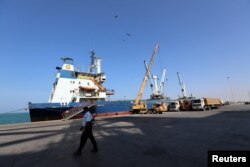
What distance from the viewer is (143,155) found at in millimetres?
5727

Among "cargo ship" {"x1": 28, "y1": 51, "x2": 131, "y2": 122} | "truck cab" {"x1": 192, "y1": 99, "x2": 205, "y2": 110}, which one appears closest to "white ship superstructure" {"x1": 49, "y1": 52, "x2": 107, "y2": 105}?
"cargo ship" {"x1": 28, "y1": 51, "x2": 131, "y2": 122}

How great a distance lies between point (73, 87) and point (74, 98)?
204cm

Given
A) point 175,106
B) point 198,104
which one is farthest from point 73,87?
point 198,104

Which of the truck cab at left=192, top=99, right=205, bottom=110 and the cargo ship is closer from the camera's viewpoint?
the cargo ship

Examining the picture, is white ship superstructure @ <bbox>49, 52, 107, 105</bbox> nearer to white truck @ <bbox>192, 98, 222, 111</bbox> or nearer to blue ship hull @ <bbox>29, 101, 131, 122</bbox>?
blue ship hull @ <bbox>29, 101, 131, 122</bbox>

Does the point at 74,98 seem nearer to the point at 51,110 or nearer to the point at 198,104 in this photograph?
the point at 51,110

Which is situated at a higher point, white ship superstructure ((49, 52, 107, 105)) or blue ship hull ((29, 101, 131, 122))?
white ship superstructure ((49, 52, 107, 105))

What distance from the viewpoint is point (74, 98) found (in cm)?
3108

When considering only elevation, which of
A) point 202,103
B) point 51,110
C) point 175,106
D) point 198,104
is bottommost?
point 175,106

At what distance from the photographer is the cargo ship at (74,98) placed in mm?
26734

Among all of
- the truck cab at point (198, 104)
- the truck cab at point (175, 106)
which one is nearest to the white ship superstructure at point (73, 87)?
the truck cab at point (175, 106)

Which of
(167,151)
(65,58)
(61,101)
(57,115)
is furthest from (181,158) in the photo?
(65,58)

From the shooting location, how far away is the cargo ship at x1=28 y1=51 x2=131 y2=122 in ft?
87.7

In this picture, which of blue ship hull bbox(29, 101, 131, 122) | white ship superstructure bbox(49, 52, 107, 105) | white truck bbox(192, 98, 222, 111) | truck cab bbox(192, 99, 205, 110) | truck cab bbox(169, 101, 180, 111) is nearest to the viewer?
blue ship hull bbox(29, 101, 131, 122)
